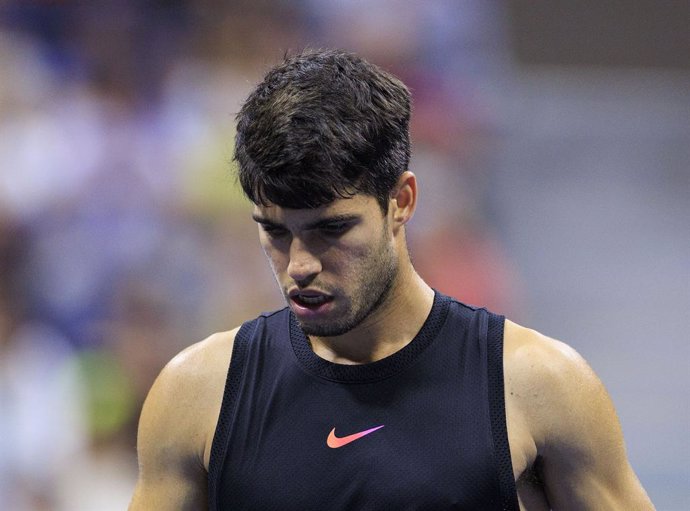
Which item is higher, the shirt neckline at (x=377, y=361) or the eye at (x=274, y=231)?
the eye at (x=274, y=231)

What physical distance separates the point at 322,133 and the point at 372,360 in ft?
1.64

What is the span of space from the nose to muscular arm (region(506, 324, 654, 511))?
462 millimetres

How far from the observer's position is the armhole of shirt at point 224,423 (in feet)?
7.27

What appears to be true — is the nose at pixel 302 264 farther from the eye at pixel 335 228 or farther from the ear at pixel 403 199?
the ear at pixel 403 199

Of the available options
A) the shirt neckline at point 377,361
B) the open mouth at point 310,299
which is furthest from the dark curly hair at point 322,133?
the shirt neckline at point 377,361

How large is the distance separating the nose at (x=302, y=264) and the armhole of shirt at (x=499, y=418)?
1.39 feet

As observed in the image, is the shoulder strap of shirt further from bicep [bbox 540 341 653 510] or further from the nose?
bicep [bbox 540 341 653 510]

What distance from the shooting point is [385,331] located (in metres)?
2.26

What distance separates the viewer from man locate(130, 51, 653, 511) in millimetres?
2084

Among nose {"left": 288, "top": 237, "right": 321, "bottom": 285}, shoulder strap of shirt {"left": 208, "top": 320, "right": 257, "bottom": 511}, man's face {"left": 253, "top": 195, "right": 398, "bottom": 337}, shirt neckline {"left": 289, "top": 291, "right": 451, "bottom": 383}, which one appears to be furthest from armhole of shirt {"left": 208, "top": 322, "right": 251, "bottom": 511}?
nose {"left": 288, "top": 237, "right": 321, "bottom": 285}

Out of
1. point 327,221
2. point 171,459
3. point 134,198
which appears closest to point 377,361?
point 327,221

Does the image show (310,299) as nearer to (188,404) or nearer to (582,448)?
(188,404)

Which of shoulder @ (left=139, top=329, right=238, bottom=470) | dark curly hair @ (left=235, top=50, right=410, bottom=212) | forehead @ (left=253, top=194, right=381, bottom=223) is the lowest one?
shoulder @ (left=139, top=329, right=238, bottom=470)

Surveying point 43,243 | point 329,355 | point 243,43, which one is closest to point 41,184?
point 43,243
